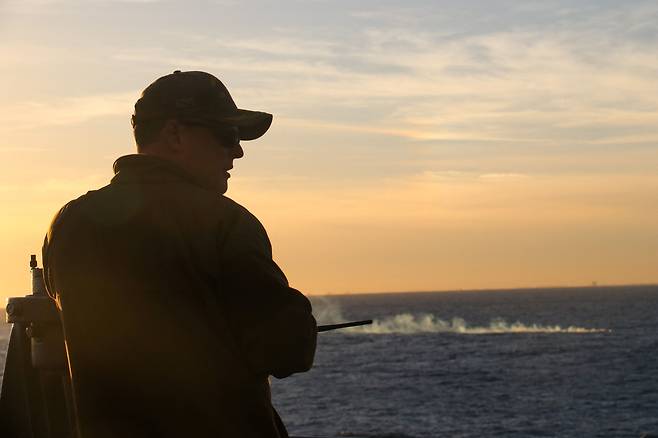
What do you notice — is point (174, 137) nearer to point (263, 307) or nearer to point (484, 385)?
point (263, 307)

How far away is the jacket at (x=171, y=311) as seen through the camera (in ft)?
9.01

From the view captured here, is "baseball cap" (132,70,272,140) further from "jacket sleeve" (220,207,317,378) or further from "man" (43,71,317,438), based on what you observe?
"jacket sleeve" (220,207,317,378)

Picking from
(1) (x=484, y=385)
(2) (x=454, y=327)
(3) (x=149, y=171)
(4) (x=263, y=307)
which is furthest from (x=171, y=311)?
(2) (x=454, y=327)

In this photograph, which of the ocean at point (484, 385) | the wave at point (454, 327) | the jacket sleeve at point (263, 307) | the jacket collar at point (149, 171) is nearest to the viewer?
the jacket sleeve at point (263, 307)

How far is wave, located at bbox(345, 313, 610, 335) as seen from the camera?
157000mm

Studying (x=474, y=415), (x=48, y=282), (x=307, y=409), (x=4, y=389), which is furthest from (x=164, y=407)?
(x=307, y=409)

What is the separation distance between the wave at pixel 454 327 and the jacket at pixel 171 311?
151 meters

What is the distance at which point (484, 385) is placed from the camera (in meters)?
90.6

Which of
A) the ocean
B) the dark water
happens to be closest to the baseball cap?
the dark water

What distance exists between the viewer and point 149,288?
113 inches

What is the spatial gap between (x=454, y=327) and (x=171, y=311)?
166 meters

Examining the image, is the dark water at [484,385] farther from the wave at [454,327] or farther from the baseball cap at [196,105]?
the baseball cap at [196,105]

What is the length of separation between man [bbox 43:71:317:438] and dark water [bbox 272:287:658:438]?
26542 mm

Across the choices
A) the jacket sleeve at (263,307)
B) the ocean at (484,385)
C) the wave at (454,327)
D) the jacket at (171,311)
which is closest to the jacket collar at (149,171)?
the jacket at (171,311)
